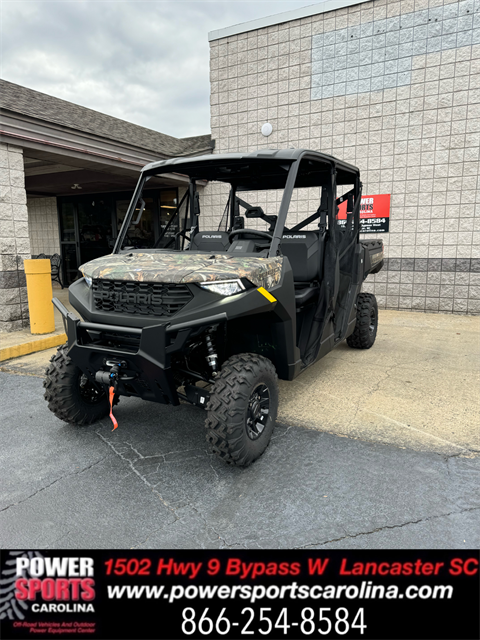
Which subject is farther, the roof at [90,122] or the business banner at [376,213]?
the business banner at [376,213]

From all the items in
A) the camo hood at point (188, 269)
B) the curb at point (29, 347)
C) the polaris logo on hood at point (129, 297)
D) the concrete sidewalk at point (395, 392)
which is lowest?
the concrete sidewalk at point (395, 392)

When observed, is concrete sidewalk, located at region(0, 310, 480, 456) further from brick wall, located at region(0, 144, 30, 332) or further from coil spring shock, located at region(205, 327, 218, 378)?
brick wall, located at region(0, 144, 30, 332)

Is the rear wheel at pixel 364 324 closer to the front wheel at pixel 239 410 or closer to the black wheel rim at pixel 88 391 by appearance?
the front wheel at pixel 239 410

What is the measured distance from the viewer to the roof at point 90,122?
296 inches

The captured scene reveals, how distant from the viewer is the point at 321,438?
354cm

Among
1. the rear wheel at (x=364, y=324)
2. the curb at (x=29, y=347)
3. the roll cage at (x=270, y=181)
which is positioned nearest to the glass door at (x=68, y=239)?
the curb at (x=29, y=347)

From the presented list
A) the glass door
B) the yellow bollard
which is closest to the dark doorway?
the glass door

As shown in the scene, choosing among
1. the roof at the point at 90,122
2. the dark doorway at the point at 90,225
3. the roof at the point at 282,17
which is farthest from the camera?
the dark doorway at the point at 90,225

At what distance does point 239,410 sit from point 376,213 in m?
7.43

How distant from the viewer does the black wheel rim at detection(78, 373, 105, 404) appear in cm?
364

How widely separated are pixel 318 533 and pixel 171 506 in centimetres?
88

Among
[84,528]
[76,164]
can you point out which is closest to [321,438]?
[84,528]

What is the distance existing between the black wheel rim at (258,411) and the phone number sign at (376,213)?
6.95 metres
